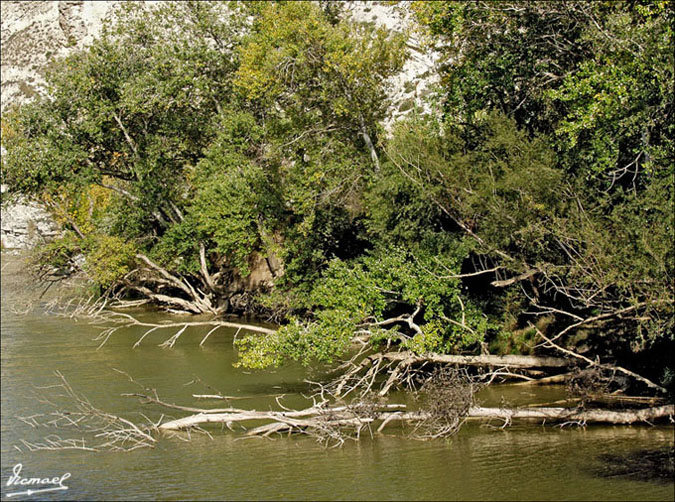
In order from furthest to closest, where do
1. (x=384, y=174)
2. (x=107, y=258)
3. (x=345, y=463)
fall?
(x=107, y=258)
(x=384, y=174)
(x=345, y=463)

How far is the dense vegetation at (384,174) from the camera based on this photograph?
12.9 meters

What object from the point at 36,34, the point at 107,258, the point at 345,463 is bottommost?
the point at 345,463

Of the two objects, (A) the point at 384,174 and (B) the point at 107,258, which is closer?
(A) the point at 384,174

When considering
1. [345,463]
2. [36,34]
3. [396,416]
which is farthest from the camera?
[36,34]

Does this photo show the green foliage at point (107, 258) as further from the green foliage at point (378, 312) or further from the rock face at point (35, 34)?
the rock face at point (35, 34)

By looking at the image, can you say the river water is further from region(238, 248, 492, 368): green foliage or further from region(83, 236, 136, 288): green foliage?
region(83, 236, 136, 288): green foliage

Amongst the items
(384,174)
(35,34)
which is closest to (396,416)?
(384,174)

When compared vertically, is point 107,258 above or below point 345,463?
above

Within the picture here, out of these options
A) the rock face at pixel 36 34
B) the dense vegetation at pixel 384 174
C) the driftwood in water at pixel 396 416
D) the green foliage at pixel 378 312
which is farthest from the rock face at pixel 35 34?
the driftwood in water at pixel 396 416

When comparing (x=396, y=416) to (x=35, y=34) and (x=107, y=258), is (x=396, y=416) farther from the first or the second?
(x=35, y=34)

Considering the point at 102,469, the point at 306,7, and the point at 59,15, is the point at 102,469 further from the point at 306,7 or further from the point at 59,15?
the point at 59,15

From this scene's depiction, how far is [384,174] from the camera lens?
17609 millimetres

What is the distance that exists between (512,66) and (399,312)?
19.1 feet

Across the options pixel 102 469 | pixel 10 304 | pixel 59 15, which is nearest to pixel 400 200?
pixel 102 469
